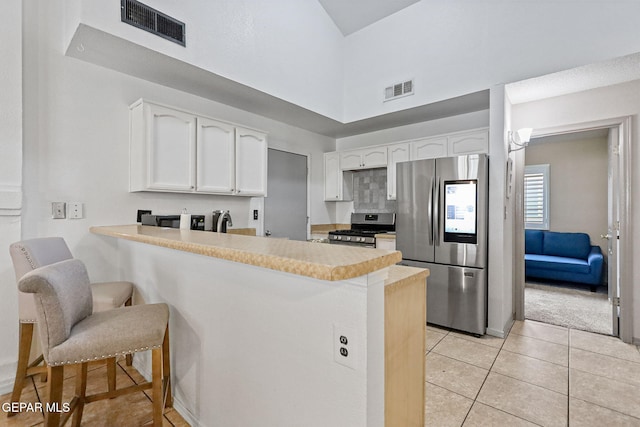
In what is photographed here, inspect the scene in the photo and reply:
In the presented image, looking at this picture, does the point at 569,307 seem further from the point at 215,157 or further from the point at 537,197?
the point at 215,157

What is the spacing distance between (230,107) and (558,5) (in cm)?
342

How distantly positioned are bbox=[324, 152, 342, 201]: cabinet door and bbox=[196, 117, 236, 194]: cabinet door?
201 centimetres

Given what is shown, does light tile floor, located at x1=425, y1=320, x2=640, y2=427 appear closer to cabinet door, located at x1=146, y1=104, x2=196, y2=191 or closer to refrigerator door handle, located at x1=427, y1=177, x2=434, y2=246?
refrigerator door handle, located at x1=427, y1=177, x2=434, y2=246

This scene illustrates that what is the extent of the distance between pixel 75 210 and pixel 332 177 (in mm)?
3359

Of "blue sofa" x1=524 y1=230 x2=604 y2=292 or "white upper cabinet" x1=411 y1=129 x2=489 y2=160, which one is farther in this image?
"blue sofa" x1=524 y1=230 x2=604 y2=292

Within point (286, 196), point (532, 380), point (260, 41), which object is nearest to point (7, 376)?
point (286, 196)

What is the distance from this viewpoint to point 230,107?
12.0 feet

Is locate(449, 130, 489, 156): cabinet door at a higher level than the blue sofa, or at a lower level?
higher

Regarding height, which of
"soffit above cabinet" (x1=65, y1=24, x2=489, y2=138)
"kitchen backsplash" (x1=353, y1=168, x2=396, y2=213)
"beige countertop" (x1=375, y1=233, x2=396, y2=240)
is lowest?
"beige countertop" (x1=375, y1=233, x2=396, y2=240)

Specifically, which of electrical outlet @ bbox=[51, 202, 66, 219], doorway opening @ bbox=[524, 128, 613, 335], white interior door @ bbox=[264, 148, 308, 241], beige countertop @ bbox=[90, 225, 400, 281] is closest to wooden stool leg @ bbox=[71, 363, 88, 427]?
beige countertop @ bbox=[90, 225, 400, 281]

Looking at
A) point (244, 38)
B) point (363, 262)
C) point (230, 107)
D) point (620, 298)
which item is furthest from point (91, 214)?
point (620, 298)

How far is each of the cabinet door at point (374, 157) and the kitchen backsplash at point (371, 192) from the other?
36cm

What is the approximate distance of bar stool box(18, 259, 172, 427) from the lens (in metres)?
1.19

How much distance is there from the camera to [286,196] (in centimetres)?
446
